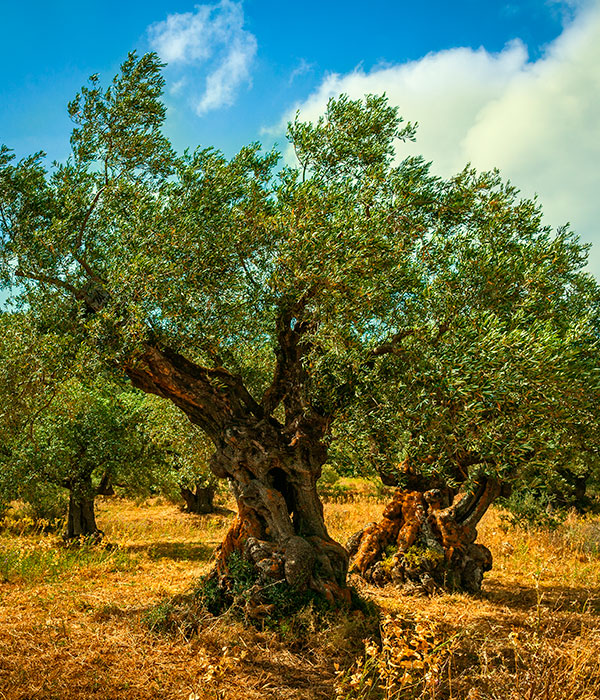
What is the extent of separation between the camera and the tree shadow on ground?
57.3ft

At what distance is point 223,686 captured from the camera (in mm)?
7148

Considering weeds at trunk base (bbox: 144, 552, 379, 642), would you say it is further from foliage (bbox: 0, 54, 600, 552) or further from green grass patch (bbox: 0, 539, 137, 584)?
green grass patch (bbox: 0, 539, 137, 584)

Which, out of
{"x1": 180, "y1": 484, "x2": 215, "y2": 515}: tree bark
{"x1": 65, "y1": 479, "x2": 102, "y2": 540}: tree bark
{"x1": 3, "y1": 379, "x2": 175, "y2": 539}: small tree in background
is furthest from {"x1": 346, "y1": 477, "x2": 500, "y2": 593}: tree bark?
{"x1": 180, "y1": 484, "x2": 215, "y2": 515}: tree bark

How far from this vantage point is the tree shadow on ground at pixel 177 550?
57.3ft

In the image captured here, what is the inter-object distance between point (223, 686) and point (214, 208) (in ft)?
26.0

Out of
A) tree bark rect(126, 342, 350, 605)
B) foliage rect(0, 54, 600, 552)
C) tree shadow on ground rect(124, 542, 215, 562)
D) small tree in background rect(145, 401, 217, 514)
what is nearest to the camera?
foliage rect(0, 54, 600, 552)

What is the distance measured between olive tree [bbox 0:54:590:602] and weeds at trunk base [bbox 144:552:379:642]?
306 mm

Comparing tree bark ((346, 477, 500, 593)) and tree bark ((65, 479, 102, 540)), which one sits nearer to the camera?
tree bark ((346, 477, 500, 593))

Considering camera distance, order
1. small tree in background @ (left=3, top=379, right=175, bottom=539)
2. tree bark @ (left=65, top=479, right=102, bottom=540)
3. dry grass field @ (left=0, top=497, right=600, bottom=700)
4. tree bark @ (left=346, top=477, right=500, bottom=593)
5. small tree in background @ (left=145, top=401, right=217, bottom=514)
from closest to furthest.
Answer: dry grass field @ (left=0, top=497, right=600, bottom=700) → tree bark @ (left=346, top=477, right=500, bottom=593) → small tree in background @ (left=145, top=401, right=217, bottom=514) → small tree in background @ (left=3, top=379, right=175, bottom=539) → tree bark @ (left=65, top=479, right=102, bottom=540)

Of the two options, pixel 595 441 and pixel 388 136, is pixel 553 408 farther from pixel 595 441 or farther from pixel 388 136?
pixel 388 136

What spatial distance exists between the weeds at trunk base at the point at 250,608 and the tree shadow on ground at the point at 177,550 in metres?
7.06

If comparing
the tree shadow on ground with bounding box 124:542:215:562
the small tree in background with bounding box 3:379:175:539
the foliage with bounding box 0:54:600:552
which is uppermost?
the foliage with bounding box 0:54:600:552

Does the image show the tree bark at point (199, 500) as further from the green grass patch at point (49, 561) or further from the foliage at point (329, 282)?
the foliage at point (329, 282)

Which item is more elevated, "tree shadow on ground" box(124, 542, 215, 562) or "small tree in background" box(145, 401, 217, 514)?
"small tree in background" box(145, 401, 217, 514)
